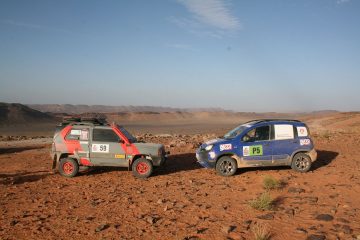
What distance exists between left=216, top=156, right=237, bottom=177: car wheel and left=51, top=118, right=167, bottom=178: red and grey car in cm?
190

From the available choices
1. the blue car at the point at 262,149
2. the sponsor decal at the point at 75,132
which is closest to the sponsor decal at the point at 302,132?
the blue car at the point at 262,149

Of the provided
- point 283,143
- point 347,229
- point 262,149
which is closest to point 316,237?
point 347,229

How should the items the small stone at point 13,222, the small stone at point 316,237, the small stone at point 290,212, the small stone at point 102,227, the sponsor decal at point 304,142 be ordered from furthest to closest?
the sponsor decal at point 304,142 → the small stone at point 290,212 → the small stone at point 13,222 → the small stone at point 102,227 → the small stone at point 316,237

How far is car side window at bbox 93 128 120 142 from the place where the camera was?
11.0 m

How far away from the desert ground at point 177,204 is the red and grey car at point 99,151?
447mm

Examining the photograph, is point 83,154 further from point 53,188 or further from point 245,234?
point 245,234

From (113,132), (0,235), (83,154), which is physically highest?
(113,132)

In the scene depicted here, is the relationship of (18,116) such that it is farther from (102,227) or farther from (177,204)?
(102,227)

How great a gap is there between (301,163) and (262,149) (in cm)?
151

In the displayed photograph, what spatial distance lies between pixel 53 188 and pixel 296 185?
265 inches

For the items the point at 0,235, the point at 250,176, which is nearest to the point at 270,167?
the point at 250,176

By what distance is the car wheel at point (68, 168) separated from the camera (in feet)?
36.0

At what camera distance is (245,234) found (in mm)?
6250

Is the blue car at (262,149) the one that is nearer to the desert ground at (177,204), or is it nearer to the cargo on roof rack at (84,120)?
the desert ground at (177,204)
